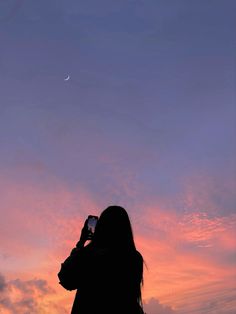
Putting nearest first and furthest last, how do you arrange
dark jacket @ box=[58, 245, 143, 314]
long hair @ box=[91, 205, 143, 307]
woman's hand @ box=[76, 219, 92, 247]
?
dark jacket @ box=[58, 245, 143, 314], woman's hand @ box=[76, 219, 92, 247], long hair @ box=[91, 205, 143, 307]

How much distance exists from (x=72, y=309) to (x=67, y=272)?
17.5 inches

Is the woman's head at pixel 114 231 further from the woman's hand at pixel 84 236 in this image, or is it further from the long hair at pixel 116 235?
the woman's hand at pixel 84 236

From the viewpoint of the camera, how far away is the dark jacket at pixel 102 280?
582 cm

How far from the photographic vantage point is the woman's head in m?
6.22

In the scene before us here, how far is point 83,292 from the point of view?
5895 mm

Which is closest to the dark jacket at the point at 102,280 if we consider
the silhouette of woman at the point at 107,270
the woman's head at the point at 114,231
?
the silhouette of woman at the point at 107,270

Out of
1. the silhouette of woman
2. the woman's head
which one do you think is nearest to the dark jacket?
the silhouette of woman

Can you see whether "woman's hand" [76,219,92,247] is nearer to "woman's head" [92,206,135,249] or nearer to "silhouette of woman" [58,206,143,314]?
"silhouette of woman" [58,206,143,314]

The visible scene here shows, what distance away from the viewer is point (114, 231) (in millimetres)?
6242

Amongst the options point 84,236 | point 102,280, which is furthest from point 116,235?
point 102,280

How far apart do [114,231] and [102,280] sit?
2.02 ft

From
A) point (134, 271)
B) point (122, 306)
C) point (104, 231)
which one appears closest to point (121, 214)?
point (104, 231)

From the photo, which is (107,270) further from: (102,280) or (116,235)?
(116,235)

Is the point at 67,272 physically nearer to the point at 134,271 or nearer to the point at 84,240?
the point at 84,240
